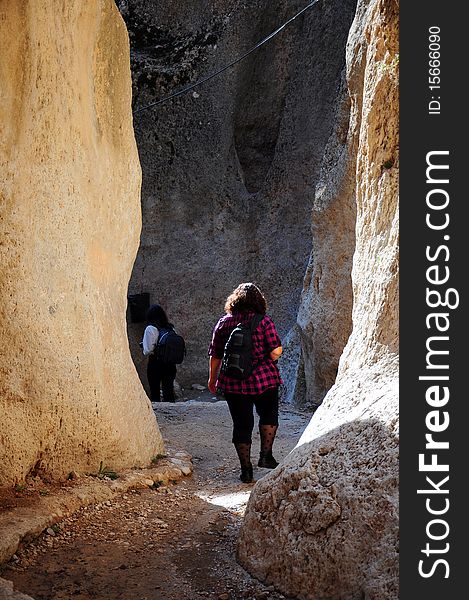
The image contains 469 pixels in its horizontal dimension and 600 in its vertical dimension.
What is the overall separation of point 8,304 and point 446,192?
2.68 meters

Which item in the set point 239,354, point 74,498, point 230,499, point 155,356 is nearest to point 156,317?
point 155,356

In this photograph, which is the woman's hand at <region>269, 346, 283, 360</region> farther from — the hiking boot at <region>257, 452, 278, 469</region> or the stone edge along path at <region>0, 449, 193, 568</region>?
the stone edge along path at <region>0, 449, 193, 568</region>

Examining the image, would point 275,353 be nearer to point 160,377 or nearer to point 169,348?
point 169,348

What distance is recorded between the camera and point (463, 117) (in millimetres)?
2369

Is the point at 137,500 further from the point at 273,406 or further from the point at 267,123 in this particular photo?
the point at 267,123

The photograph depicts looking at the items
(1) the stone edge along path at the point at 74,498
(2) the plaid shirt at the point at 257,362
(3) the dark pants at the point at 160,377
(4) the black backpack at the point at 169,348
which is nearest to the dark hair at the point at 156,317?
(4) the black backpack at the point at 169,348

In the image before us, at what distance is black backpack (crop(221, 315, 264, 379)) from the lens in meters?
4.96

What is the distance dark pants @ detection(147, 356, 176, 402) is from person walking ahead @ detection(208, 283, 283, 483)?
3662mm

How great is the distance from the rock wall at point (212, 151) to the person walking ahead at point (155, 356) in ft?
12.0

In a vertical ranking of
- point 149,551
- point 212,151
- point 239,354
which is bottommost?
point 149,551

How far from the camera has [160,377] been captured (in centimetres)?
902

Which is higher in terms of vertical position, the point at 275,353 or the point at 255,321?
the point at 255,321

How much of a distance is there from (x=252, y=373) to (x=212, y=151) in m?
8.49

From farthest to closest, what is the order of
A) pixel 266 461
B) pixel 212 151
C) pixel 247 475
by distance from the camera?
pixel 212 151 < pixel 266 461 < pixel 247 475
